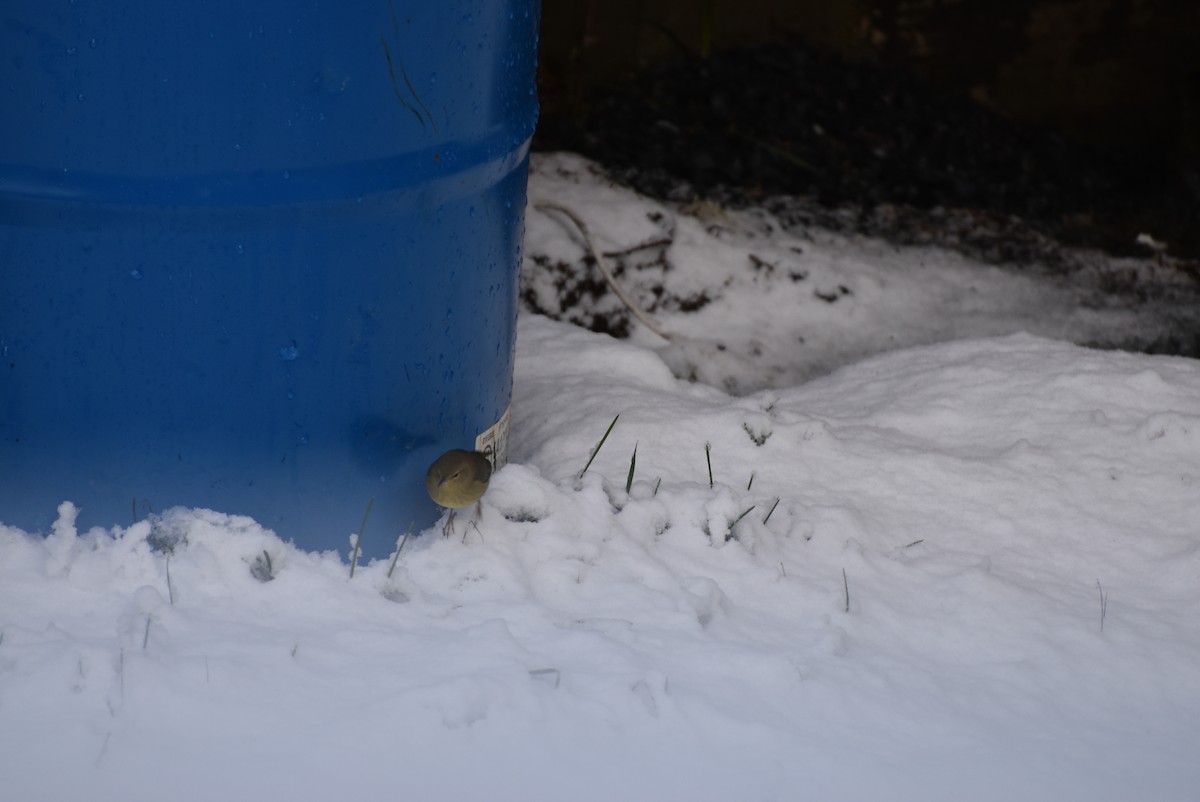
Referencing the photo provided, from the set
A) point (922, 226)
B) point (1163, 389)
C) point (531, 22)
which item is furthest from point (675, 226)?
point (531, 22)

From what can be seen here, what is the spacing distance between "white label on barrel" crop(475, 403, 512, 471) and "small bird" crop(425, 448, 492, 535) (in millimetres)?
124

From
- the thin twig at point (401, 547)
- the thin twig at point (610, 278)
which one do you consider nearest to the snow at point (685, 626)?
the thin twig at point (401, 547)

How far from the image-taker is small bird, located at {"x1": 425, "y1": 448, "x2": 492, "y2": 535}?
1.69 meters

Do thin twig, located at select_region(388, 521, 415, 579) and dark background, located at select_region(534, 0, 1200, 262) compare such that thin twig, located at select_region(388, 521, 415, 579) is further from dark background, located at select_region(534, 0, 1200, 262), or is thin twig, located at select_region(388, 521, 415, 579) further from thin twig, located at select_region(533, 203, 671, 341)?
dark background, located at select_region(534, 0, 1200, 262)

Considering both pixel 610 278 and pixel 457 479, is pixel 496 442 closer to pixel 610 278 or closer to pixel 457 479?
pixel 457 479

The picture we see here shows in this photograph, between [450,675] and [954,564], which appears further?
[954,564]

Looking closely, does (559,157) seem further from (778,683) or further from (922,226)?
(778,683)

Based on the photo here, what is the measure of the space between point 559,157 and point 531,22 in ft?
6.20

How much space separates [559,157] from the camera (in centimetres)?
362

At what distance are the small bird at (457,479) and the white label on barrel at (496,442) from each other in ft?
0.41

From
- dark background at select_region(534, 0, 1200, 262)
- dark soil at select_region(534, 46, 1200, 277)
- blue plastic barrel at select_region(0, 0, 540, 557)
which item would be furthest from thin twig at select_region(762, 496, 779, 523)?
dark background at select_region(534, 0, 1200, 262)

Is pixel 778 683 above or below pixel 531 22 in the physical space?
below

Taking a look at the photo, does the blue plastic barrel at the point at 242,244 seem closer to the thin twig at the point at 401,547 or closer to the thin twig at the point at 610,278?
the thin twig at the point at 401,547

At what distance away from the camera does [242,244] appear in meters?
1.49
